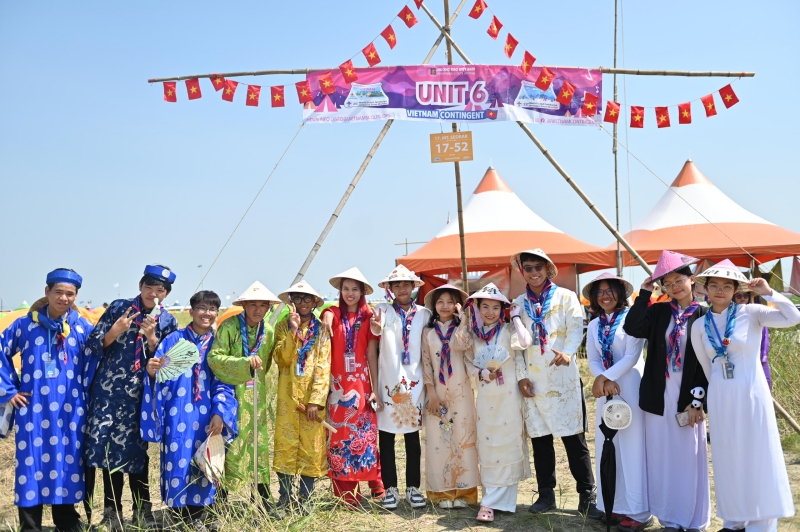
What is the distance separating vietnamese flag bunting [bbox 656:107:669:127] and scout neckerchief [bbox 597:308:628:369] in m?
2.64

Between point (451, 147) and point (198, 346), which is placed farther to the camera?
point (451, 147)

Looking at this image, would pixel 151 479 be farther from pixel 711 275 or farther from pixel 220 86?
pixel 711 275

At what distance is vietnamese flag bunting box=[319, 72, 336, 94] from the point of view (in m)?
5.35

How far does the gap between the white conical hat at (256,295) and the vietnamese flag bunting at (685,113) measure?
3.92m

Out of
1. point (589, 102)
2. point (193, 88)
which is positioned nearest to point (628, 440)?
point (589, 102)

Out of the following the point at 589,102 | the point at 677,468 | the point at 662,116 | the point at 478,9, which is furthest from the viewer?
the point at 478,9

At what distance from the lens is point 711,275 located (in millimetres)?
3176

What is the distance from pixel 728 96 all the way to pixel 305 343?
410cm

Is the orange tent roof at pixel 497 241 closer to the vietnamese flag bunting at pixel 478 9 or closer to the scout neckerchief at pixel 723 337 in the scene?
the vietnamese flag bunting at pixel 478 9

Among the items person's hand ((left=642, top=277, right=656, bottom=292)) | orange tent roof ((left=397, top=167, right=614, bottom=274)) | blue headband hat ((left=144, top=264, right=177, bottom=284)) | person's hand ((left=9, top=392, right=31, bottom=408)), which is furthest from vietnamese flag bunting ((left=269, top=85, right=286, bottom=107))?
orange tent roof ((left=397, top=167, right=614, bottom=274))

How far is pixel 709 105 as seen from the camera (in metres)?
5.49

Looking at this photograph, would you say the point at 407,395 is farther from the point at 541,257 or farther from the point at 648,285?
the point at 648,285

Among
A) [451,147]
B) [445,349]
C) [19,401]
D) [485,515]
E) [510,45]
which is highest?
[510,45]

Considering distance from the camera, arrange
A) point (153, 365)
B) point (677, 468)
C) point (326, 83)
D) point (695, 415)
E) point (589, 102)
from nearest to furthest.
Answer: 1. point (695, 415)
2. point (677, 468)
3. point (153, 365)
4. point (326, 83)
5. point (589, 102)
